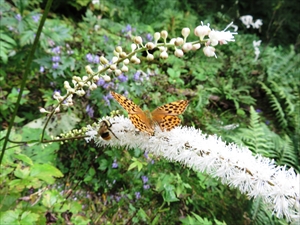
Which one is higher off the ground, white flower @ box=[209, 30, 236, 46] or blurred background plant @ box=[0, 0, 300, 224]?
white flower @ box=[209, 30, 236, 46]

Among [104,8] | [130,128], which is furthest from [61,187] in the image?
[104,8]

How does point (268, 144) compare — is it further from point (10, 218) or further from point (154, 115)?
point (10, 218)

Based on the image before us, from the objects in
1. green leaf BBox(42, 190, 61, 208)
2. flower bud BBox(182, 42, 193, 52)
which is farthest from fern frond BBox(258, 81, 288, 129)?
flower bud BBox(182, 42, 193, 52)

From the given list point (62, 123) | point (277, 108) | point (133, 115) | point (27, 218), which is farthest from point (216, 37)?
point (277, 108)

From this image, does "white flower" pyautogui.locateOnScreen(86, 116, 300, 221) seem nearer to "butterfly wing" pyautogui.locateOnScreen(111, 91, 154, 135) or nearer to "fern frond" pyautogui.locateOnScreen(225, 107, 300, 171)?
"butterfly wing" pyautogui.locateOnScreen(111, 91, 154, 135)

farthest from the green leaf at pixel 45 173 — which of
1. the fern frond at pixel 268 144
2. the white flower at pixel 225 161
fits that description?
the fern frond at pixel 268 144

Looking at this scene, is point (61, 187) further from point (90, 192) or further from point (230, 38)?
point (230, 38)

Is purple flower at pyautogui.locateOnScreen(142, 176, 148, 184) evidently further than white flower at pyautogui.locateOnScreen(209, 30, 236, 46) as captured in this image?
Yes
